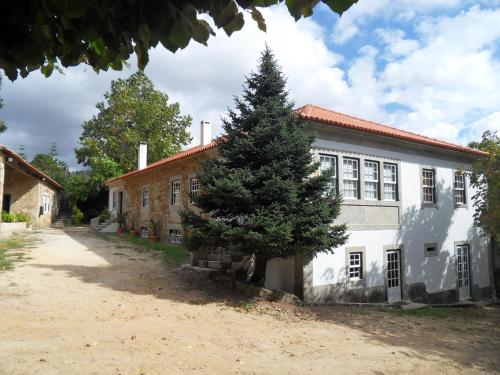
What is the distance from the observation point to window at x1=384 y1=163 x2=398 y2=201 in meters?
13.8

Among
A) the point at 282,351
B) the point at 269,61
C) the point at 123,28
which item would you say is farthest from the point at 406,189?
the point at 123,28

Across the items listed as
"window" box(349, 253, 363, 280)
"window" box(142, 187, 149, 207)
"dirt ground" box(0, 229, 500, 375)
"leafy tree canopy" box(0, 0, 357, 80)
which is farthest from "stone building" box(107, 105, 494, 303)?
"leafy tree canopy" box(0, 0, 357, 80)

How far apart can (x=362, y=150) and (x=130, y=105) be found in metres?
25.0

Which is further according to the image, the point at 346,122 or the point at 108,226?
the point at 108,226

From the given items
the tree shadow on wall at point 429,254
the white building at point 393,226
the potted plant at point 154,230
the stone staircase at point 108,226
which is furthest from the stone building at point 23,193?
the tree shadow on wall at point 429,254

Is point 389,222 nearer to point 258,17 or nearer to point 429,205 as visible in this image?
point 429,205

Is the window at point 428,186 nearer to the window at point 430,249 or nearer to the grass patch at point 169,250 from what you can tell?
the window at point 430,249

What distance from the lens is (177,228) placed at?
18.6 m

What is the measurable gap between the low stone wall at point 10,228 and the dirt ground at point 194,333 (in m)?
8.92

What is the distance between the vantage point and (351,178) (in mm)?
12867

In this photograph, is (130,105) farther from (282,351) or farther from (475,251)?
(282,351)

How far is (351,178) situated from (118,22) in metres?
11.2

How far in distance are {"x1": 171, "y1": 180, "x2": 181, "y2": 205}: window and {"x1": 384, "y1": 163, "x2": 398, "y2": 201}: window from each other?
30.9ft

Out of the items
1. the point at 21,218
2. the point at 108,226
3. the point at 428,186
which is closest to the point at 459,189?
the point at 428,186
